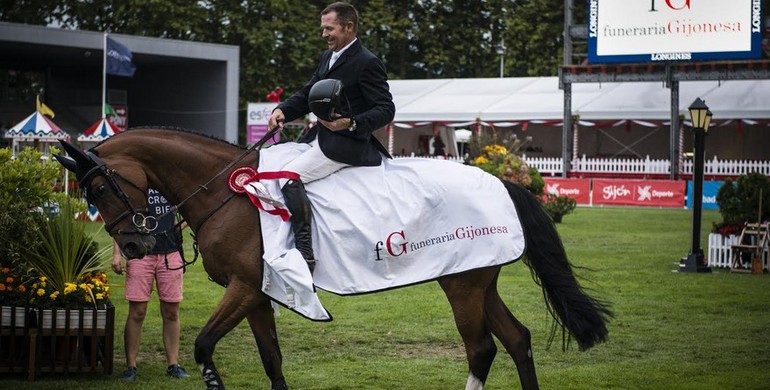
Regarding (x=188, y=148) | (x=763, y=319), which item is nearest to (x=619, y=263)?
(x=763, y=319)

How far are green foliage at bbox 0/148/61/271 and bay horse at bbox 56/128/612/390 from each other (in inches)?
66.4

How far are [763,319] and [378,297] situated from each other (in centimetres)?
493

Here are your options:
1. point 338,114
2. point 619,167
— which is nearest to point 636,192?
point 619,167

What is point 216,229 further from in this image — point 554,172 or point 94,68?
point 94,68

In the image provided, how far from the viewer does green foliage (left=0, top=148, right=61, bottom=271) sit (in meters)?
8.10

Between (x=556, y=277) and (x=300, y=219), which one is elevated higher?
(x=300, y=219)

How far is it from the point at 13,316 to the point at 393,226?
132 inches

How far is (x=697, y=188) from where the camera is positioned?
670 inches

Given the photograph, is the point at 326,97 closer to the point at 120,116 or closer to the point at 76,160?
the point at 76,160

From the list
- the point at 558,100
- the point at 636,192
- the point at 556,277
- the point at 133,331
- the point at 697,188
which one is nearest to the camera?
the point at 556,277

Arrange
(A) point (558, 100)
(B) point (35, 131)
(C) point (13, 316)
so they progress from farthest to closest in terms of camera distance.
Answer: (A) point (558, 100) → (B) point (35, 131) → (C) point (13, 316)

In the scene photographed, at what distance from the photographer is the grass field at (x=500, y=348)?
328 inches

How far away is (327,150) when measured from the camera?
22.6ft

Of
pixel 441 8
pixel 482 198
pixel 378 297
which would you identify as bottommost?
pixel 378 297
